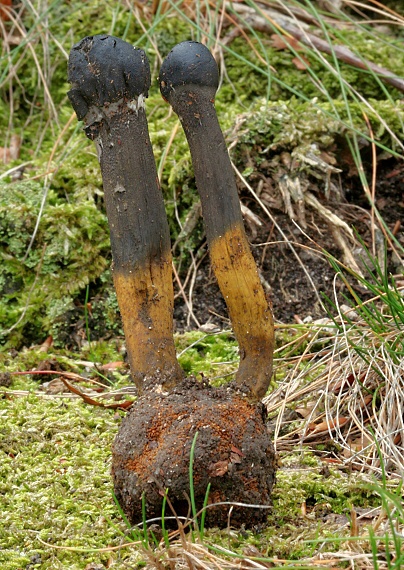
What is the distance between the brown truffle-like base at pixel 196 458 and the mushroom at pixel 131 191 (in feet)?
0.47

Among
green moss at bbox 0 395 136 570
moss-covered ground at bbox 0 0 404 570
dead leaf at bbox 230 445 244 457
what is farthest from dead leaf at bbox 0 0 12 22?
dead leaf at bbox 230 445 244 457

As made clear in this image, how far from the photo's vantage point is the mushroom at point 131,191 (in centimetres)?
188

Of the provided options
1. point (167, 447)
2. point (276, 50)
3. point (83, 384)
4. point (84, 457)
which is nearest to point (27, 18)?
point (276, 50)

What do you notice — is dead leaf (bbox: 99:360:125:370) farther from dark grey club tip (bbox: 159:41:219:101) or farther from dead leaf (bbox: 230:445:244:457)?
dark grey club tip (bbox: 159:41:219:101)

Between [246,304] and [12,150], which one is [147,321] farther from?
[12,150]

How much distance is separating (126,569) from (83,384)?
135cm

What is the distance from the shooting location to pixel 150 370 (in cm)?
199

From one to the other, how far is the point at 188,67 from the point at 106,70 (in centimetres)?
23

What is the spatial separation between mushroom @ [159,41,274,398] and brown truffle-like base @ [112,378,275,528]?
0.62ft

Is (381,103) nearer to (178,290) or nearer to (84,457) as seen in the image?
(178,290)

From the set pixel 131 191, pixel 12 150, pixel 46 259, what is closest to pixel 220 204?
pixel 131 191

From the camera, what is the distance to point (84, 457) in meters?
2.27

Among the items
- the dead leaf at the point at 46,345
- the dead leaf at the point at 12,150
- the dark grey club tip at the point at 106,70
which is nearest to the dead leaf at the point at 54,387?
the dead leaf at the point at 46,345

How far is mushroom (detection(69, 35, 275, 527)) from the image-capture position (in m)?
1.79
